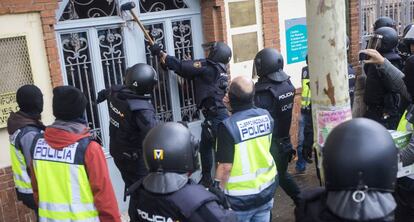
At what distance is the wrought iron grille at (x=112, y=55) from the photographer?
5.15 metres

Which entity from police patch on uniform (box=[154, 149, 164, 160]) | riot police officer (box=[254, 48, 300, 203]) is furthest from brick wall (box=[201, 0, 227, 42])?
police patch on uniform (box=[154, 149, 164, 160])

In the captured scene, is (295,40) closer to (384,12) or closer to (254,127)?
(384,12)

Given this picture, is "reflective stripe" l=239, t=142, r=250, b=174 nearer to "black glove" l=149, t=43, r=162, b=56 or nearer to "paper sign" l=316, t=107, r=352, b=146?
"paper sign" l=316, t=107, r=352, b=146

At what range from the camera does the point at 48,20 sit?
180 inches

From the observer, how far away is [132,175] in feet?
14.6

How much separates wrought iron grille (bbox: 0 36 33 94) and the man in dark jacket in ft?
2.94

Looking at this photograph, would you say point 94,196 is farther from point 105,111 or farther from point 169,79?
point 169,79

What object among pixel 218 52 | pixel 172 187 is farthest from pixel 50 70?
pixel 172 187

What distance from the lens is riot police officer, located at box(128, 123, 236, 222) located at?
2314mm

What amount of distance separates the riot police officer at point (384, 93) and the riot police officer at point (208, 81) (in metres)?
1.78

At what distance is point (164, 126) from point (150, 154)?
7.4 inches

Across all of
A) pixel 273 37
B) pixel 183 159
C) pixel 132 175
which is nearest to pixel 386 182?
pixel 183 159

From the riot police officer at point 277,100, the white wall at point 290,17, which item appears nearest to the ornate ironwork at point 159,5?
the riot police officer at point 277,100

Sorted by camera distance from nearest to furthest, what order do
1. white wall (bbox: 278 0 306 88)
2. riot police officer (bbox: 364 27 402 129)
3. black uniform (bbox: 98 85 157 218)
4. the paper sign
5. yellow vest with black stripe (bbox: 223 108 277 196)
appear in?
the paper sign
yellow vest with black stripe (bbox: 223 108 277 196)
black uniform (bbox: 98 85 157 218)
riot police officer (bbox: 364 27 402 129)
white wall (bbox: 278 0 306 88)
